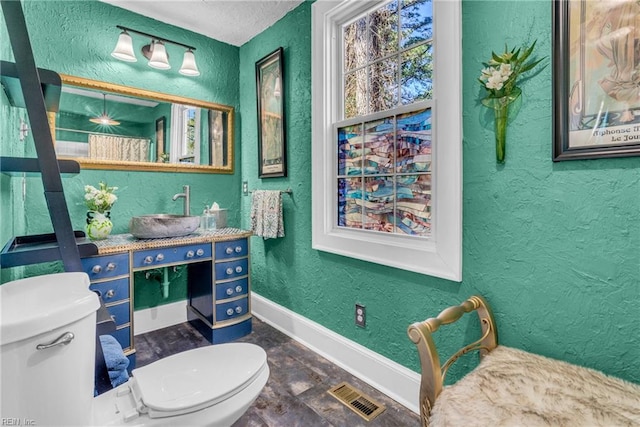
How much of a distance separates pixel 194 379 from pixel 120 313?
3.73 ft

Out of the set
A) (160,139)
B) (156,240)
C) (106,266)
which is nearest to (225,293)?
(156,240)

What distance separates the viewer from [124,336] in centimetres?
194

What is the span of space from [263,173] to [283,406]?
1777 mm

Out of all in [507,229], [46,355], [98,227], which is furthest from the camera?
[98,227]

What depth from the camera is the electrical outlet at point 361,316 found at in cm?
190

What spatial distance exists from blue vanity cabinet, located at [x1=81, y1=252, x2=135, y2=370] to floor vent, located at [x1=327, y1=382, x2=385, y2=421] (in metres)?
1.31

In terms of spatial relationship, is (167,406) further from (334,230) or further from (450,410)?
(334,230)

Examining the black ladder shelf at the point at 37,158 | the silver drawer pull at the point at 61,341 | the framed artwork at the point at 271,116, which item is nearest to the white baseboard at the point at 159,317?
the framed artwork at the point at 271,116

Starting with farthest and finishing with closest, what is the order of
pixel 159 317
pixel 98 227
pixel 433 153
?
pixel 159 317
pixel 98 227
pixel 433 153

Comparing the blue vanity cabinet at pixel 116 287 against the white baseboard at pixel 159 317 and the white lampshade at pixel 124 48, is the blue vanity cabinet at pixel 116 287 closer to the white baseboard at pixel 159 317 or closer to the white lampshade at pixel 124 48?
the white baseboard at pixel 159 317

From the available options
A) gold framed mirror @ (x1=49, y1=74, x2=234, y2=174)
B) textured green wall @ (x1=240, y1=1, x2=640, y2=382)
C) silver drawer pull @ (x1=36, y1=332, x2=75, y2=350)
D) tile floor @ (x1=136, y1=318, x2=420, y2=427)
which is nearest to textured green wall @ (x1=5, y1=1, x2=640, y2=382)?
textured green wall @ (x1=240, y1=1, x2=640, y2=382)

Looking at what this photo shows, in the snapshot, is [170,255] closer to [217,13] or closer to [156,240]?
[156,240]

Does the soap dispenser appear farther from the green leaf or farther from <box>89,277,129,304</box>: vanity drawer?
the green leaf

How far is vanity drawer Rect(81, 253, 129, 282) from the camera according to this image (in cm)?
180
